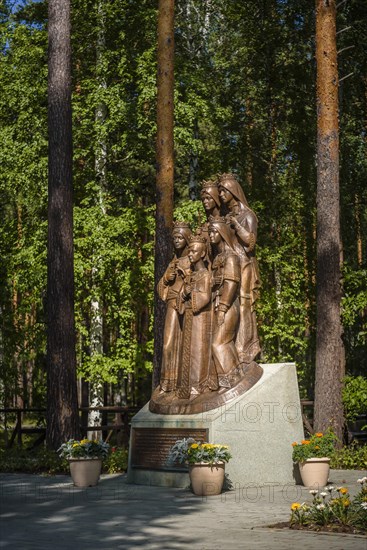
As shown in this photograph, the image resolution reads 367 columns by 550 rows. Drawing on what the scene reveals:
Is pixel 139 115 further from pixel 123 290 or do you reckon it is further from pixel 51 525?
pixel 51 525

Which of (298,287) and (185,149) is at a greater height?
(185,149)

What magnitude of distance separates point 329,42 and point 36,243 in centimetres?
944

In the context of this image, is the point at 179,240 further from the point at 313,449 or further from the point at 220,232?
the point at 313,449

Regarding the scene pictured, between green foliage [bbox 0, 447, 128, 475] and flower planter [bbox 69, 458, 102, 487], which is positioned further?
green foliage [bbox 0, 447, 128, 475]

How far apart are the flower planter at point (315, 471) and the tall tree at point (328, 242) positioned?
13.0ft

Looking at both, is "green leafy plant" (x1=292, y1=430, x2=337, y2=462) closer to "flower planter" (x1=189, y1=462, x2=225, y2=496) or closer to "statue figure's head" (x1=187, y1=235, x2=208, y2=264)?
"flower planter" (x1=189, y1=462, x2=225, y2=496)

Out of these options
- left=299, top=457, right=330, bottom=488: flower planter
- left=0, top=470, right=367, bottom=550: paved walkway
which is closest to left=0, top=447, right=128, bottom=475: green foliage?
left=0, top=470, right=367, bottom=550: paved walkway

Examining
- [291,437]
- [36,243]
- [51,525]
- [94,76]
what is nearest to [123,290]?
[36,243]

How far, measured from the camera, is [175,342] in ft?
49.2

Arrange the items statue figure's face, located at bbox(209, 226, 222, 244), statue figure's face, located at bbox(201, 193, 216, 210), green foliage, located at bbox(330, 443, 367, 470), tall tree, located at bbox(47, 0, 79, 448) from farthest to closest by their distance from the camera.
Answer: tall tree, located at bbox(47, 0, 79, 448) < green foliage, located at bbox(330, 443, 367, 470) < statue figure's face, located at bbox(201, 193, 216, 210) < statue figure's face, located at bbox(209, 226, 222, 244)

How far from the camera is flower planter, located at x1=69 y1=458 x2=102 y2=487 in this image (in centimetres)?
1379

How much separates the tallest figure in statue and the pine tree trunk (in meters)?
3.37

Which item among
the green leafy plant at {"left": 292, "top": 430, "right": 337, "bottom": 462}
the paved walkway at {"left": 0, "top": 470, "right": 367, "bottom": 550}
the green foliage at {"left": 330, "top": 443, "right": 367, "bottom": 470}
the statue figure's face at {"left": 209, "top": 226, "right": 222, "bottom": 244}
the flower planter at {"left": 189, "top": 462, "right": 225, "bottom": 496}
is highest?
the statue figure's face at {"left": 209, "top": 226, "right": 222, "bottom": 244}

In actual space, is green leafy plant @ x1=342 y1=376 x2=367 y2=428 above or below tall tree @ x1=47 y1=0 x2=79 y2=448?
below
